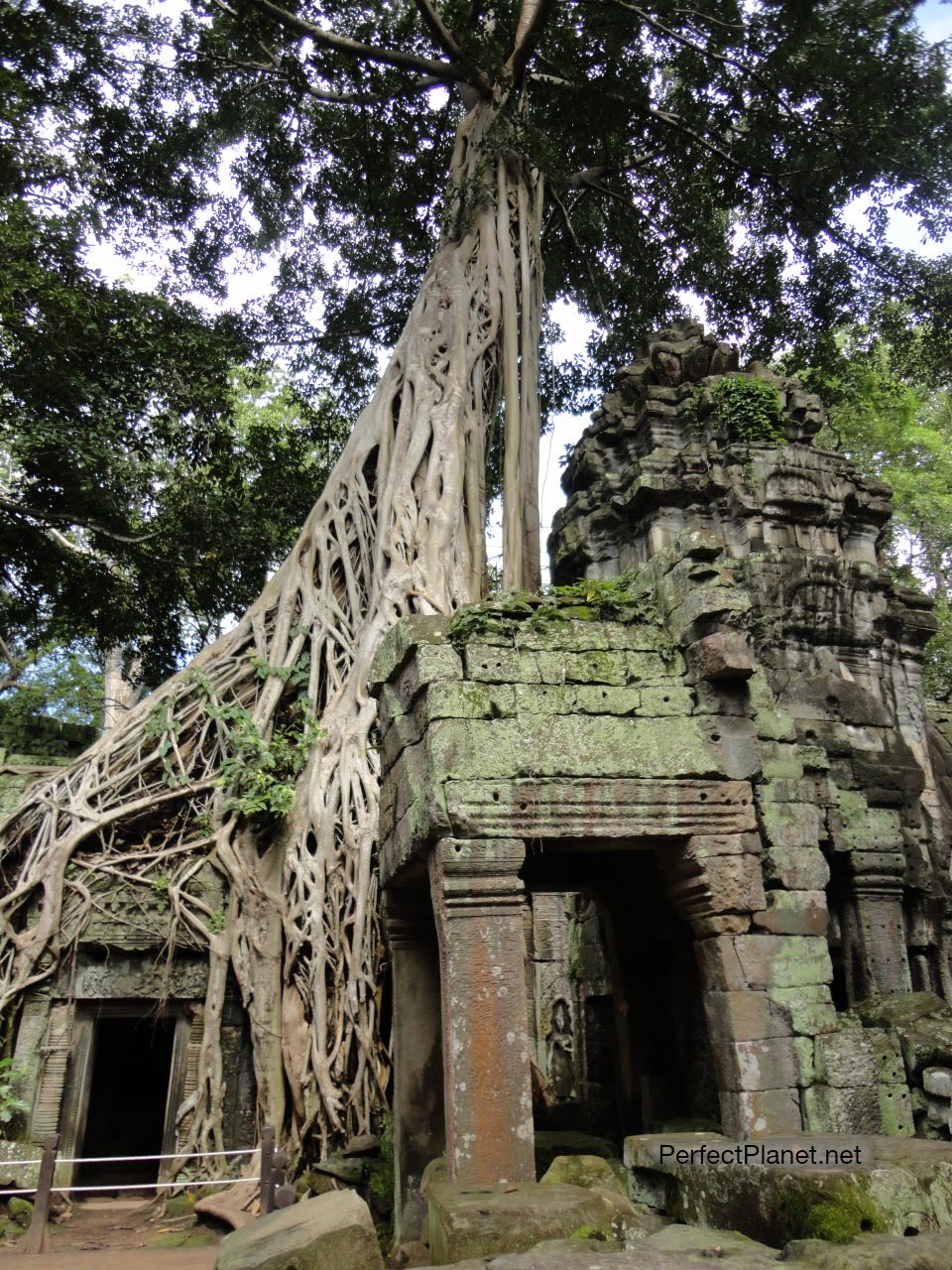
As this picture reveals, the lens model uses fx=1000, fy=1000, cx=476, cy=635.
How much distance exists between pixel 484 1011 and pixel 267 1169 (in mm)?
2039

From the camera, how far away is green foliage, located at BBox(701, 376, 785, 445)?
9.77 meters

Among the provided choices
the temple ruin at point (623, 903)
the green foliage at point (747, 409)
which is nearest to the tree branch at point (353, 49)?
the green foliage at point (747, 409)

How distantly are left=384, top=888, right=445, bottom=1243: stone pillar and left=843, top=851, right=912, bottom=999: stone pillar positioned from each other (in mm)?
3883

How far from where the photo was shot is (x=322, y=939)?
682 cm

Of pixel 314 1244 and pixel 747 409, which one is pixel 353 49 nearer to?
pixel 747 409

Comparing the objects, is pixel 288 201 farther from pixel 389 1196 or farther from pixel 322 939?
pixel 389 1196

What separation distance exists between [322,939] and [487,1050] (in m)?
A: 3.14

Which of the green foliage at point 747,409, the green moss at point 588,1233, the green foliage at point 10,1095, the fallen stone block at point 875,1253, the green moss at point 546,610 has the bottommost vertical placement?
the green moss at point 588,1233

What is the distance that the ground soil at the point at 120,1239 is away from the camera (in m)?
4.92

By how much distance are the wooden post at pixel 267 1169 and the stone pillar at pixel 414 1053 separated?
25.3 inches

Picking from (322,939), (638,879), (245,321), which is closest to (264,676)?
(322,939)

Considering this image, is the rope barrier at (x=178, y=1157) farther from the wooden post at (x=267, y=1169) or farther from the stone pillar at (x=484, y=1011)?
the stone pillar at (x=484, y=1011)

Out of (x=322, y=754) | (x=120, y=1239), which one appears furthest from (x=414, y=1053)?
(x=322, y=754)

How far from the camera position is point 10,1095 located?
6859mm
